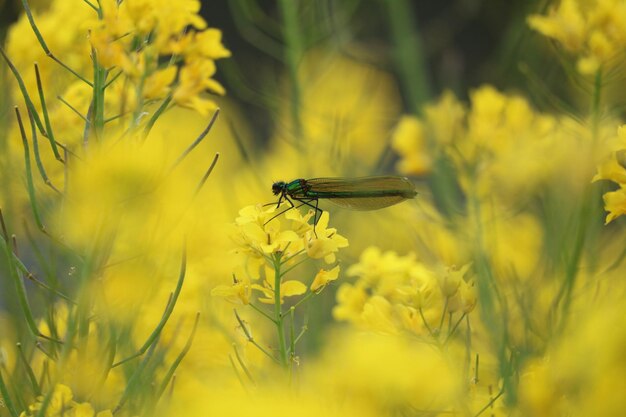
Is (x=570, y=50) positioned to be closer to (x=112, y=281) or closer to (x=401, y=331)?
(x=401, y=331)

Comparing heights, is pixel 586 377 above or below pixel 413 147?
below

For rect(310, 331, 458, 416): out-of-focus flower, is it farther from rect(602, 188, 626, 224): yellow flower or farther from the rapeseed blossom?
rect(602, 188, 626, 224): yellow flower

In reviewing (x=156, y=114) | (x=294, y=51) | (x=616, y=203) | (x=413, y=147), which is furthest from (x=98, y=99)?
(x=413, y=147)

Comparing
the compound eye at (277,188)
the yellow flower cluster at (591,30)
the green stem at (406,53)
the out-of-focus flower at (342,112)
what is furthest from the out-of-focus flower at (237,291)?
the green stem at (406,53)

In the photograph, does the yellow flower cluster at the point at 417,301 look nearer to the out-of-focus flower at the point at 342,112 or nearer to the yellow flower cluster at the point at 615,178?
the yellow flower cluster at the point at 615,178

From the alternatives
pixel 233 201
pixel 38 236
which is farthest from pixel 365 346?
pixel 38 236

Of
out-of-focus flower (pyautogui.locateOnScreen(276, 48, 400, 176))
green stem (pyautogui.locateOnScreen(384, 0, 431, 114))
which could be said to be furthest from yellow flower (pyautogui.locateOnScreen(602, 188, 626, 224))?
green stem (pyautogui.locateOnScreen(384, 0, 431, 114))

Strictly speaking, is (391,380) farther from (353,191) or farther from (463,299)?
(353,191)
